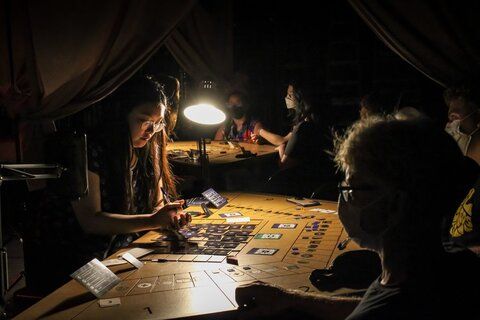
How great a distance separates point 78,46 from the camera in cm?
371

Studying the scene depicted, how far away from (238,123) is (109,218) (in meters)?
5.28

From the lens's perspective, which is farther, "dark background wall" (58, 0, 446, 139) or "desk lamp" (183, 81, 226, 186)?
"dark background wall" (58, 0, 446, 139)

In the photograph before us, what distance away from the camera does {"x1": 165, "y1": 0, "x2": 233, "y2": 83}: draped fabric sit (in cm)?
768

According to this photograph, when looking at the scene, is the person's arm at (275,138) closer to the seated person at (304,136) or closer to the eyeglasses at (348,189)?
the seated person at (304,136)

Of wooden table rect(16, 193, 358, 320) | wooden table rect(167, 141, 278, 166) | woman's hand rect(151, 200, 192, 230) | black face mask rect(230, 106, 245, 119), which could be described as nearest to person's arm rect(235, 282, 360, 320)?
wooden table rect(16, 193, 358, 320)

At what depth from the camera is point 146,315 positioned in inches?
83.3

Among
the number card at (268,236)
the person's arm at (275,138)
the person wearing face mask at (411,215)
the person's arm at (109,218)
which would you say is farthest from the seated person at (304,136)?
the person wearing face mask at (411,215)

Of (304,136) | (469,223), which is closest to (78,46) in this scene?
(469,223)

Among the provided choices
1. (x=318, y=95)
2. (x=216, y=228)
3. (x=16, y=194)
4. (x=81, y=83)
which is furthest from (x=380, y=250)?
(x=318, y=95)

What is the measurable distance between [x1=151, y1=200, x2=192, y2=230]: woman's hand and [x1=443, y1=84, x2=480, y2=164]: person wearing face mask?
2.41m

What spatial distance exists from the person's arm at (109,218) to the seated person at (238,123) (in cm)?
482

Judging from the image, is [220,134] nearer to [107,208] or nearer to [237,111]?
[237,111]

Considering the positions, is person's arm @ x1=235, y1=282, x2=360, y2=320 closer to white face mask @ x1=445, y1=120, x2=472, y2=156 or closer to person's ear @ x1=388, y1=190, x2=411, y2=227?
person's ear @ x1=388, y1=190, x2=411, y2=227

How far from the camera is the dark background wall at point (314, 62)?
28.3 feet
